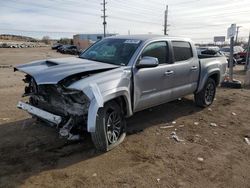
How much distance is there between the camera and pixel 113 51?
233 inches

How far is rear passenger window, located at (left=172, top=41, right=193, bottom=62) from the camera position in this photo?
6.69 meters

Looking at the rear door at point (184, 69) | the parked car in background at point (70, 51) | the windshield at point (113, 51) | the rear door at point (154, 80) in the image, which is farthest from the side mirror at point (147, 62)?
the parked car in background at point (70, 51)

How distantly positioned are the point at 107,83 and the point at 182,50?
9.63ft

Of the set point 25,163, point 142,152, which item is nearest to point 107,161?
point 142,152

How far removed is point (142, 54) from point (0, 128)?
3.23 metres

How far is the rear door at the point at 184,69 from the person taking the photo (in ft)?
21.8

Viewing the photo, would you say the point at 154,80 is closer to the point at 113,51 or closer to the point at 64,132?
the point at 113,51

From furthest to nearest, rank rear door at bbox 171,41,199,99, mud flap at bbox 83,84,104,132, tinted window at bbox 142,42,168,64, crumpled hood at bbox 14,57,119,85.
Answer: rear door at bbox 171,41,199,99 → tinted window at bbox 142,42,168,64 → crumpled hood at bbox 14,57,119,85 → mud flap at bbox 83,84,104,132

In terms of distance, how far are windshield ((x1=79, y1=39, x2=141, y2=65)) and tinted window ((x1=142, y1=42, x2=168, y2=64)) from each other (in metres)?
0.24

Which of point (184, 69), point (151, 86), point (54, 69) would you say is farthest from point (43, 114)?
point (184, 69)

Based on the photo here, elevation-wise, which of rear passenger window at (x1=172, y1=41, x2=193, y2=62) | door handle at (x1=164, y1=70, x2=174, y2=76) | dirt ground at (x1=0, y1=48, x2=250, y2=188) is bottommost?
dirt ground at (x1=0, y1=48, x2=250, y2=188)

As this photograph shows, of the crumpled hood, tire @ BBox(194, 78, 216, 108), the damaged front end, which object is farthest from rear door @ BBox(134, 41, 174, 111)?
tire @ BBox(194, 78, 216, 108)

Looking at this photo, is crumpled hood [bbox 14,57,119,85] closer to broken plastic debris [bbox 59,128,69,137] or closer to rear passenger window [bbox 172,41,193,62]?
broken plastic debris [bbox 59,128,69,137]

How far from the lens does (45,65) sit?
5262 mm
